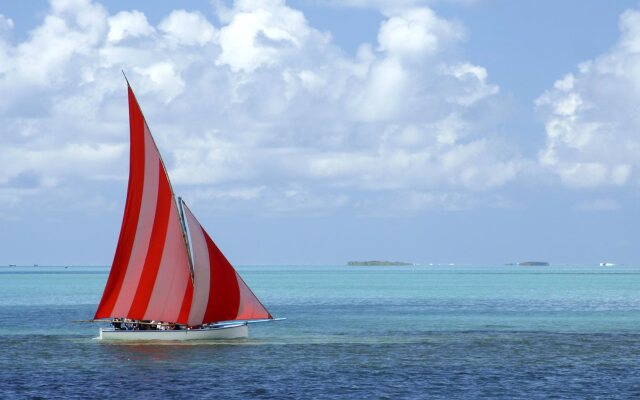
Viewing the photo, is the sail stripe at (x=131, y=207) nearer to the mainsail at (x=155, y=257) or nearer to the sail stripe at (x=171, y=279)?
the mainsail at (x=155, y=257)

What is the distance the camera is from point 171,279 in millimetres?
63031

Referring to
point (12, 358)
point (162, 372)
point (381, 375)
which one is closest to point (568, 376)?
point (381, 375)

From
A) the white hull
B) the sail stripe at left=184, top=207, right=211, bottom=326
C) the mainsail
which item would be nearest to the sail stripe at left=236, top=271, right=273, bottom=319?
the white hull

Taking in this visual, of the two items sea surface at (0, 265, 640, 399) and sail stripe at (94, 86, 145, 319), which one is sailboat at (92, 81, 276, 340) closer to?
sail stripe at (94, 86, 145, 319)

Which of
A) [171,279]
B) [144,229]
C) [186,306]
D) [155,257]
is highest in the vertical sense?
[144,229]

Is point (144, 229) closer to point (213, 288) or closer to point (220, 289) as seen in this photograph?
→ point (213, 288)

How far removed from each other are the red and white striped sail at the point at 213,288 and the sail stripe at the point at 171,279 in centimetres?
70

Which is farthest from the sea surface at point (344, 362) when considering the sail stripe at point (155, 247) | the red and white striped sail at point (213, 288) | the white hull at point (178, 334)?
the sail stripe at point (155, 247)

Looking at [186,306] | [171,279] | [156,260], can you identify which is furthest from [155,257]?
[186,306]

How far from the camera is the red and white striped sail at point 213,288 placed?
6297 centimetres

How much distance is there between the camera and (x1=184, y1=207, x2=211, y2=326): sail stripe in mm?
62875

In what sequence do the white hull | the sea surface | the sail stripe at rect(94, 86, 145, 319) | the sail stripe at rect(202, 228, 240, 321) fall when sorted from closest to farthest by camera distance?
the sea surface → the sail stripe at rect(94, 86, 145, 319) → the white hull → the sail stripe at rect(202, 228, 240, 321)

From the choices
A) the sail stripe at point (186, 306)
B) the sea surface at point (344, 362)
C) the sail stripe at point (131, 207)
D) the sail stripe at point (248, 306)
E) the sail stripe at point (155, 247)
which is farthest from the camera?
the sail stripe at point (248, 306)

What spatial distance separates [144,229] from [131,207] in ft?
4.74
